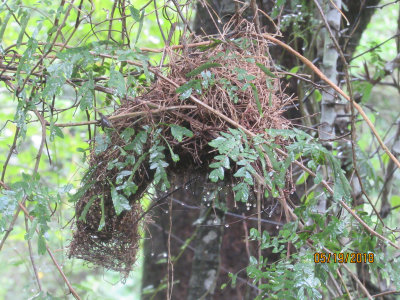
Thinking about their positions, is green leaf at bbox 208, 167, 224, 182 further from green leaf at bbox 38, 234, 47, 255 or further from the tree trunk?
green leaf at bbox 38, 234, 47, 255

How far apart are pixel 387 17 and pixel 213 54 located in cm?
544

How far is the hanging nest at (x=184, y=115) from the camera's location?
49.6 inches

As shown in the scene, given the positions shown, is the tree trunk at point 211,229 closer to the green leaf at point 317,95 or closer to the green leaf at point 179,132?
the green leaf at point 317,95

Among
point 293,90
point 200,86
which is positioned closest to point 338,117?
point 293,90

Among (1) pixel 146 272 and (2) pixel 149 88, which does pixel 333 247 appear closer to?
(2) pixel 149 88

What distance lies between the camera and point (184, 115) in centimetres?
128

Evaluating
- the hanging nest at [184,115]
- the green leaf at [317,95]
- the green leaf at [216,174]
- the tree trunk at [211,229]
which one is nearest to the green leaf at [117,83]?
the hanging nest at [184,115]

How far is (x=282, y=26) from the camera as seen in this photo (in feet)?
6.71
